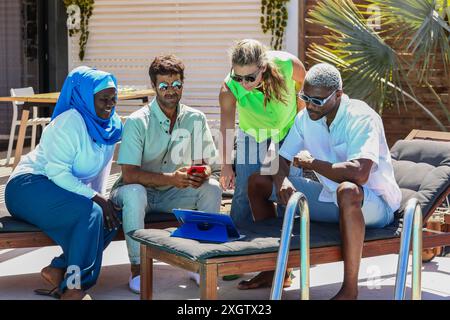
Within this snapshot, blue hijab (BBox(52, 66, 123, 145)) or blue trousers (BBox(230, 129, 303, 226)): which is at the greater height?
blue hijab (BBox(52, 66, 123, 145))

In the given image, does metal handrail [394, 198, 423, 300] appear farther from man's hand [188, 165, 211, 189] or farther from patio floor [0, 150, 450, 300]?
man's hand [188, 165, 211, 189]

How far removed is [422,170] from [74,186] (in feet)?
7.05

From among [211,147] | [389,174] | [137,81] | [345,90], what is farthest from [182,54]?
[389,174]

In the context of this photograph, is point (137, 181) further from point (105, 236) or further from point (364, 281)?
point (364, 281)

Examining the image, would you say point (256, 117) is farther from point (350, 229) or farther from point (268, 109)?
point (350, 229)

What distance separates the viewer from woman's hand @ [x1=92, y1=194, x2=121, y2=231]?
496 cm

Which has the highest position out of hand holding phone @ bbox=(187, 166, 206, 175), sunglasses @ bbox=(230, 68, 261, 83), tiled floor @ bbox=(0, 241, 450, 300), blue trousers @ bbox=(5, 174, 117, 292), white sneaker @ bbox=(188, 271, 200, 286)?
sunglasses @ bbox=(230, 68, 261, 83)

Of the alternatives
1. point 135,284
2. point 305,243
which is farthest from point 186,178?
point 305,243

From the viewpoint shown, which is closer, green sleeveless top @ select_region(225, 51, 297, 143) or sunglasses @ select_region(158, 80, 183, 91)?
sunglasses @ select_region(158, 80, 183, 91)

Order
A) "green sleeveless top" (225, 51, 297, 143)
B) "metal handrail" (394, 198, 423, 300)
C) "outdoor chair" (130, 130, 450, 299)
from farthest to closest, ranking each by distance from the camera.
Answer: "green sleeveless top" (225, 51, 297, 143)
"outdoor chair" (130, 130, 450, 299)
"metal handrail" (394, 198, 423, 300)

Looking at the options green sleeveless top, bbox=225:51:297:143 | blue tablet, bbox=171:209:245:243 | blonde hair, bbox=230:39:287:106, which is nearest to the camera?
blue tablet, bbox=171:209:245:243

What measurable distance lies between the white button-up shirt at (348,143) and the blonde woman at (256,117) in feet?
1.02

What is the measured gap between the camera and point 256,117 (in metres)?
5.34

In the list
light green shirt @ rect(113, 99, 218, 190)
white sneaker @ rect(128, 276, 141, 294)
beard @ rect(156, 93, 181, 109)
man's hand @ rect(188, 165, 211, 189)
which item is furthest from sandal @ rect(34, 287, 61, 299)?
beard @ rect(156, 93, 181, 109)
